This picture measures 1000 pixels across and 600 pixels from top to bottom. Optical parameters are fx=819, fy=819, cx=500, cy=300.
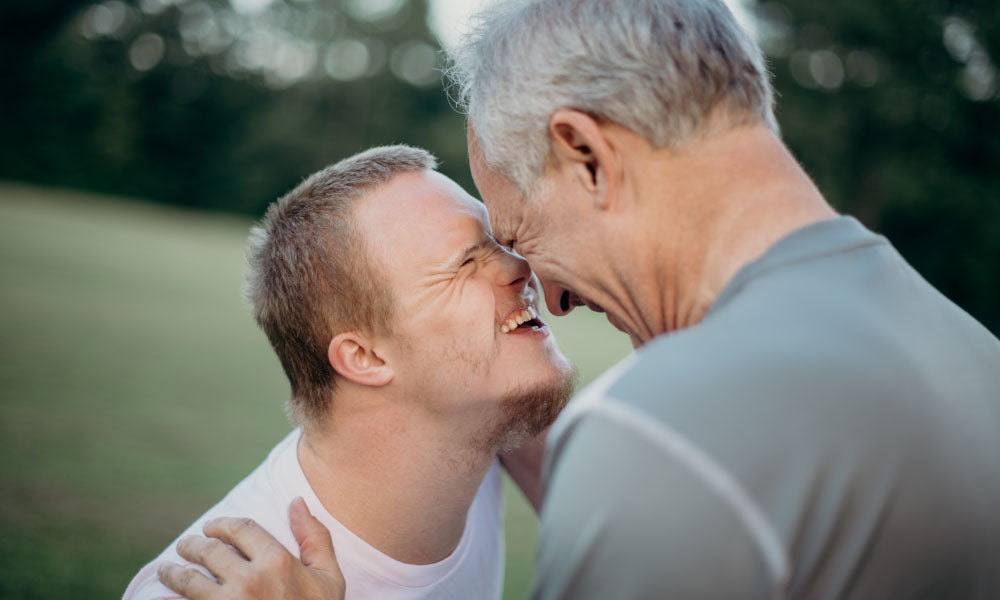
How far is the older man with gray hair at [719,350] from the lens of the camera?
130 cm

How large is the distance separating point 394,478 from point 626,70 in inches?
63.6

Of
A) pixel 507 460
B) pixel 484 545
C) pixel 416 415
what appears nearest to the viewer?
pixel 416 415

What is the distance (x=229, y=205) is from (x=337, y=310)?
4486 cm

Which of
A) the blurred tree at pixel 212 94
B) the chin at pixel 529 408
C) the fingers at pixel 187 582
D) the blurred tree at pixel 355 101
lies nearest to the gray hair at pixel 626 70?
the chin at pixel 529 408

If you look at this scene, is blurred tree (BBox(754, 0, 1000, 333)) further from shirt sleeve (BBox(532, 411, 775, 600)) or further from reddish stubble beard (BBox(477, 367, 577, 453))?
shirt sleeve (BBox(532, 411, 775, 600))

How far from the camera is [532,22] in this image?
200cm

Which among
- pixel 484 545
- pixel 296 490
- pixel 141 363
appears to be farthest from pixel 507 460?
pixel 141 363

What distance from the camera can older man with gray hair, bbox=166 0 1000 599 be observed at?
1301mm

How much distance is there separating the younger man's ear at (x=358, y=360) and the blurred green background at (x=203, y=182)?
3079 mm

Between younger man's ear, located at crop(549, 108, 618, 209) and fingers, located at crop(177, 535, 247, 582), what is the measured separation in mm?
1433

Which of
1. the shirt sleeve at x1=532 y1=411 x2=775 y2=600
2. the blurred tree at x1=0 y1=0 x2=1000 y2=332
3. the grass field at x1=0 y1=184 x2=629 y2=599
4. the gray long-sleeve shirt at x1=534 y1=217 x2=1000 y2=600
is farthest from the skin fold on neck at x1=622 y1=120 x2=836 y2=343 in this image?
the blurred tree at x1=0 y1=0 x2=1000 y2=332

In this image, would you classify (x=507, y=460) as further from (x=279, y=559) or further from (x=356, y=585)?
(x=279, y=559)

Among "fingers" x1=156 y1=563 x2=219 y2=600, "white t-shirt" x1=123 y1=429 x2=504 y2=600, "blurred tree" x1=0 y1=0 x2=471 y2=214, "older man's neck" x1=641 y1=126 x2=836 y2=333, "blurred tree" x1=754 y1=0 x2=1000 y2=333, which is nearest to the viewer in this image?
"older man's neck" x1=641 y1=126 x2=836 y2=333

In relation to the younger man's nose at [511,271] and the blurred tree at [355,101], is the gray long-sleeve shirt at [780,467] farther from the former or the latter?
the blurred tree at [355,101]
